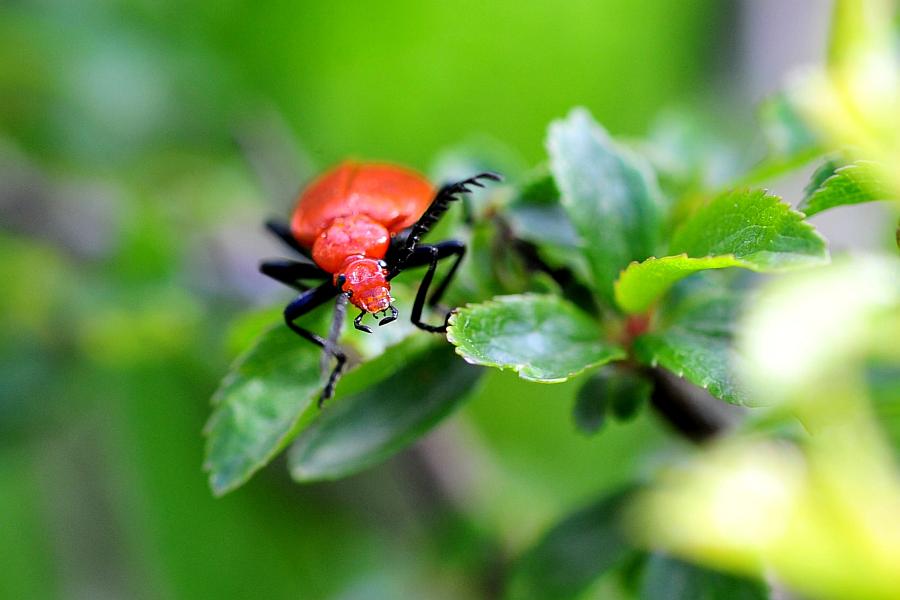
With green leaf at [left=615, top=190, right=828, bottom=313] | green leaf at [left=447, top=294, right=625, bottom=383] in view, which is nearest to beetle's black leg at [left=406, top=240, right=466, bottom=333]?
green leaf at [left=447, top=294, right=625, bottom=383]

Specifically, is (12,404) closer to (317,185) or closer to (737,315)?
(317,185)

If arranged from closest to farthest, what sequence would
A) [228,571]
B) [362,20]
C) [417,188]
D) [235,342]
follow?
[235,342], [417,188], [228,571], [362,20]

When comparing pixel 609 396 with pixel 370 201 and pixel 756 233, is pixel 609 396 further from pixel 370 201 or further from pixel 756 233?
pixel 370 201

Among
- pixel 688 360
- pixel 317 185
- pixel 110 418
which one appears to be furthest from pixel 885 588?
pixel 110 418

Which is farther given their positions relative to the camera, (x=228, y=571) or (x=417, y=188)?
(x=228, y=571)

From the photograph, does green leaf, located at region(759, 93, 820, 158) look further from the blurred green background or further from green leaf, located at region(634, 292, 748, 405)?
the blurred green background
